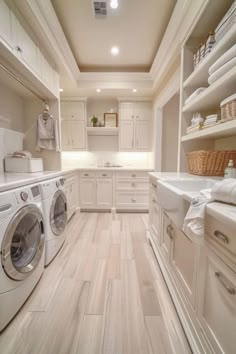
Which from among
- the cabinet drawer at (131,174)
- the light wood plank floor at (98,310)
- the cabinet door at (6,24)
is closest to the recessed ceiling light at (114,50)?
the cabinet door at (6,24)

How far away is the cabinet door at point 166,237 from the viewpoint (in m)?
1.36

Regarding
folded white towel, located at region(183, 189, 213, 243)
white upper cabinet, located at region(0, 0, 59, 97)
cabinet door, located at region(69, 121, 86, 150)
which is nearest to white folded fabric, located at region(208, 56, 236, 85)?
folded white towel, located at region(183, 189, 213, 243)

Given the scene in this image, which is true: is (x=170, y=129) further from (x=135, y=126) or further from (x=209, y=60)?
(x=209, y=60)

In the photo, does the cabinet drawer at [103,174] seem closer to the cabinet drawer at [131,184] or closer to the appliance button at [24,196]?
the cabinet drawer at [131,184]

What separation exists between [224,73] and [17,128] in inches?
101

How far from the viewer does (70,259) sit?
1.85m

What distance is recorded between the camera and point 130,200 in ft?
11.2

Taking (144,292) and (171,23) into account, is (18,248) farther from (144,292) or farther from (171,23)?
(171,23)

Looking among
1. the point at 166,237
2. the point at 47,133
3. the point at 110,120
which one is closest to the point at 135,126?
the point at 110,120

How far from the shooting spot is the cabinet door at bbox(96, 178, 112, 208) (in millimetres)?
3389

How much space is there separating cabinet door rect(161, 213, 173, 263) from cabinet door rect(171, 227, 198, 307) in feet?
0.24

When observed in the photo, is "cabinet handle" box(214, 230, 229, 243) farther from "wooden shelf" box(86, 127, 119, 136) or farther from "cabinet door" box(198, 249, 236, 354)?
"wooden shelf" box(86, 127, 119, 136)

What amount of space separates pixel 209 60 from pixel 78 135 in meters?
2.81

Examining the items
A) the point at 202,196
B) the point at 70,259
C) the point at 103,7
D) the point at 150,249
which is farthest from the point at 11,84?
the point at 150,249
